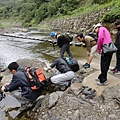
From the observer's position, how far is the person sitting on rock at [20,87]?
386 centimetres

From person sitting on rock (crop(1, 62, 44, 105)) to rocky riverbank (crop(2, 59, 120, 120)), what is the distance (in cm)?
34

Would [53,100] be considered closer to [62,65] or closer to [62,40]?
[62,65]

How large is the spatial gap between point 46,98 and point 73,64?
3.94ft

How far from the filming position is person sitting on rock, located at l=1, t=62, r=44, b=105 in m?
3.86

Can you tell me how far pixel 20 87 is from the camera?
412 centimetres

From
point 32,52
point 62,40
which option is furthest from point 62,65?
point 32,52

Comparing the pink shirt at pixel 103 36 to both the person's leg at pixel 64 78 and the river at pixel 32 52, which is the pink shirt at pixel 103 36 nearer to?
the person's leg at pixel 64 78

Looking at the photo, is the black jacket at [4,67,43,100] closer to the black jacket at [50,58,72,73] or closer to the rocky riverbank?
the rocky riverbank

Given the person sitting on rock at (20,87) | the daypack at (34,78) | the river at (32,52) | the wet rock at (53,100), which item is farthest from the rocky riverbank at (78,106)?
the river at (32,52)

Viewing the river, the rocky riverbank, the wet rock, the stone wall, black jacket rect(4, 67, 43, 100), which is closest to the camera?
the rocky riverbank

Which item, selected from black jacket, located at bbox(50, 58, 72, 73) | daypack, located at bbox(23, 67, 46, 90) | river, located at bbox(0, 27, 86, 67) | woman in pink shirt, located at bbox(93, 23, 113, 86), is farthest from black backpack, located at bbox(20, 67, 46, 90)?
river, located at bbox(0, 27, 86, 67)

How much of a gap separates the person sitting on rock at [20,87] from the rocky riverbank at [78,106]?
0.34 meters

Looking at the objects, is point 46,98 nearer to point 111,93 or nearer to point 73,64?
point 73,64

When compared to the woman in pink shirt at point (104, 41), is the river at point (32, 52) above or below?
below
